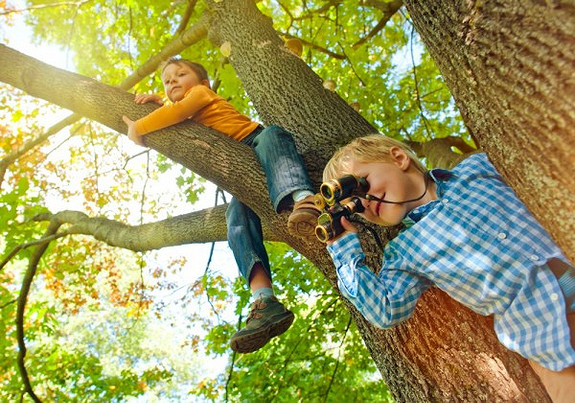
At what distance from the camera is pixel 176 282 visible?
9.55m

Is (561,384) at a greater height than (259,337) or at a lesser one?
lesser

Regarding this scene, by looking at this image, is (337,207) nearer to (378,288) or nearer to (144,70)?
(378,288)

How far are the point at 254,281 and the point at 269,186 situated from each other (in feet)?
2.09

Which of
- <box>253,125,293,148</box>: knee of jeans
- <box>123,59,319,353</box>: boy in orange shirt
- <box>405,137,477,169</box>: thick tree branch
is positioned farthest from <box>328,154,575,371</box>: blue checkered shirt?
<box>405,137,477,169</box>: thick tree branch

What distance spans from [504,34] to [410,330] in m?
1.19

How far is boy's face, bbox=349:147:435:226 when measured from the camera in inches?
73.2

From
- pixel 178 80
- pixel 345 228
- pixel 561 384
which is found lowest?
pixel 561 384

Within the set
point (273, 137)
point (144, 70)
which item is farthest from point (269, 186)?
point (144, 70)

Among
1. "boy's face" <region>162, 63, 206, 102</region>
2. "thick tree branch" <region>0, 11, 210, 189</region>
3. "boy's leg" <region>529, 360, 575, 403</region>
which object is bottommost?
"boy's leg" <region>529, 360, 575, 403</region>

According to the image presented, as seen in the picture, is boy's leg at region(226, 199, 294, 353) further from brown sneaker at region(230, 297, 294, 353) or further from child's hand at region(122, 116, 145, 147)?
child's hand at region(122, 116, 145, 147)

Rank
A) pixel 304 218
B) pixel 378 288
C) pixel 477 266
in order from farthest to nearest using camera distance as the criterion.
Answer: pixel 304 218 → pixel 378 288 → pixel 477 266

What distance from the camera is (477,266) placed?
1.52 metres

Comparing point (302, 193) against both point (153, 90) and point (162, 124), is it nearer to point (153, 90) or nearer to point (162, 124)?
point (162, 124)

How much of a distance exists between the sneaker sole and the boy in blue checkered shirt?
22.7 inches
